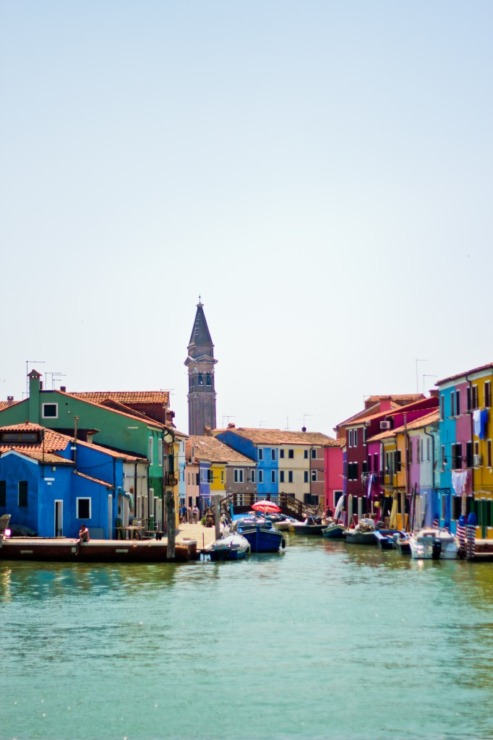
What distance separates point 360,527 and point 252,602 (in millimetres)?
34513

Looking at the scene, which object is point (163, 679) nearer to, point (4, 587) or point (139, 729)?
point (139, 729)

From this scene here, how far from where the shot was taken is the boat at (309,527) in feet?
290

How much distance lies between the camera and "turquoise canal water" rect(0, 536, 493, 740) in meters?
22.9

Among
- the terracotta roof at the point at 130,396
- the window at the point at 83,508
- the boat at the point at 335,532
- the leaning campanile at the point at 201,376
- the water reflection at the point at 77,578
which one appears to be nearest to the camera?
the water reflection at the point at 77,578

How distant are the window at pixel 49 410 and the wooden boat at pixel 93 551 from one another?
1615 centimetres

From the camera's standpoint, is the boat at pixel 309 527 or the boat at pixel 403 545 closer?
the boat at pixel 403 545

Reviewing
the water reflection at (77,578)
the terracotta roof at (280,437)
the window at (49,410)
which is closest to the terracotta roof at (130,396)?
the window at (49,410)

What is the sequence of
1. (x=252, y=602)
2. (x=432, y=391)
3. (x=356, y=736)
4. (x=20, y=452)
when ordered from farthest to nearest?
(x=432, y=391)
(x=20, y=452)
(x=252, y=602)
(x=356, y=736)

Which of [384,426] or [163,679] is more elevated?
[384,426]

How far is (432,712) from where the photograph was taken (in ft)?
76.7

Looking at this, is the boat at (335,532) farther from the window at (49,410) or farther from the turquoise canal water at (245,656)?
the turquoise canal water at (245,656)

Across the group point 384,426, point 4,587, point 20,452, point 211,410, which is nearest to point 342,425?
point 384,426

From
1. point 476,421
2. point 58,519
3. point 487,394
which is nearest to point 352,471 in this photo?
point 476,421

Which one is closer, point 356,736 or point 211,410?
point 356,736
